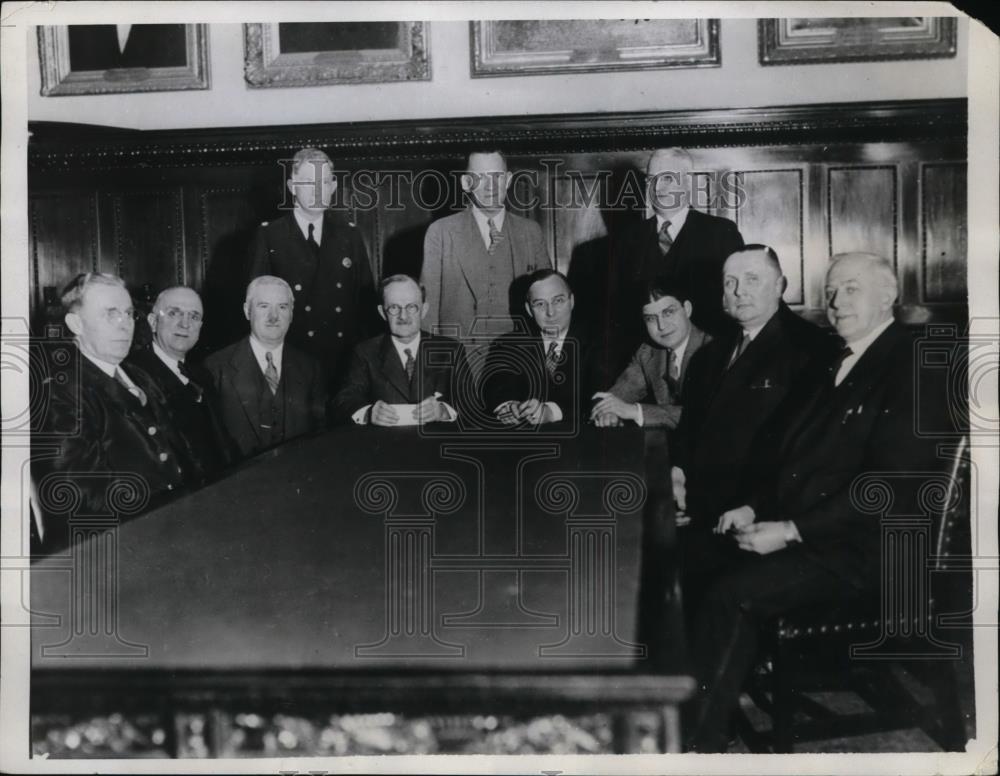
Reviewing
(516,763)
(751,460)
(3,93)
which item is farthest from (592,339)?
(3,93)

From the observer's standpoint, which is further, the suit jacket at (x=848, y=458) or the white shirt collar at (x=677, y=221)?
the white shirt collar at (x=677, y=221)

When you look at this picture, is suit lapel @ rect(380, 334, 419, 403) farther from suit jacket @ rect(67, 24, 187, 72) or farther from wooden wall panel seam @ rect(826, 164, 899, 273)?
wooden wall panel seam @ rect(826, 164, 899, 273)

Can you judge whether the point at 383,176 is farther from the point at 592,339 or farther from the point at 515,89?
the point at 592,339

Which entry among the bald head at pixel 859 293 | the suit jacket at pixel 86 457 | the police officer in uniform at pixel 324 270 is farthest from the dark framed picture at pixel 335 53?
the bald head at pixel 859 293

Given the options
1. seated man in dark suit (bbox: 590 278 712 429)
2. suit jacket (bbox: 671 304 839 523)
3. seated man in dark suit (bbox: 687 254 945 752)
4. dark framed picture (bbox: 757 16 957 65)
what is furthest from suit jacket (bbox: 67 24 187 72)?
seated man in dark suit (bbox: 687 254 945 752)

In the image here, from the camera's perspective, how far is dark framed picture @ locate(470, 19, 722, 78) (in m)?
3.04

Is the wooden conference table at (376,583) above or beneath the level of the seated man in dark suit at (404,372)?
beneath

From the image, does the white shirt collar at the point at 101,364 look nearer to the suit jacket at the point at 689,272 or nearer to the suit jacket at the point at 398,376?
the suit jacket at the point at 398,376

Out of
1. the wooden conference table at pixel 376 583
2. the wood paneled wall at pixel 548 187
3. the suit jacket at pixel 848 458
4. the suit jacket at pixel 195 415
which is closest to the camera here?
the wooden conference table at pixel 376 583

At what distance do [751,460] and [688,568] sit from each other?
382 mm

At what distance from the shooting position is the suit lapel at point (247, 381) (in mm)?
3156

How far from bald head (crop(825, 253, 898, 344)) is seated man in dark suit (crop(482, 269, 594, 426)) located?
0.78 m

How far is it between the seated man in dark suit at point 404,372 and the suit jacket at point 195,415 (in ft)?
1.32

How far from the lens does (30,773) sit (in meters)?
3.02
